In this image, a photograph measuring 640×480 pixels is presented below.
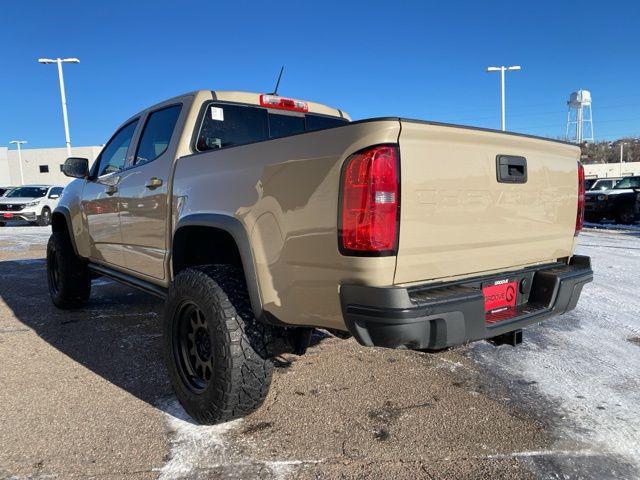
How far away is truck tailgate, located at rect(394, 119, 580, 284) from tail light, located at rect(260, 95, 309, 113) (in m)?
1.96

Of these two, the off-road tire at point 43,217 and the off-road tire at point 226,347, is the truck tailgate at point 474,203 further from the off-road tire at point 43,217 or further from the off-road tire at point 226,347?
the off-road tire at point 43,217

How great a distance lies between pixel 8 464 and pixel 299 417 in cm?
148

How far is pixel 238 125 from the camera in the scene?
3621 mm

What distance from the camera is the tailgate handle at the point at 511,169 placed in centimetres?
246

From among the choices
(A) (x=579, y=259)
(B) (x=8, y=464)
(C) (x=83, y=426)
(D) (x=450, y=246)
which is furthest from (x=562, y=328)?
(B) (x=8, y=464)

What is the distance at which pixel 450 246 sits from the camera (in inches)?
90.0

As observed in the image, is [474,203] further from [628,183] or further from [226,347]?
[628,183]

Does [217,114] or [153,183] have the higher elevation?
[217,114]

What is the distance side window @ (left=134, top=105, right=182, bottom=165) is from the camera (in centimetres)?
359

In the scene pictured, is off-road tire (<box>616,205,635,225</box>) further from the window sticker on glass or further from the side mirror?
the side mirror

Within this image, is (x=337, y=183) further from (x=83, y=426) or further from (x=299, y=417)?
(x=83, y=426)

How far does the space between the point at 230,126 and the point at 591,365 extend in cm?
315

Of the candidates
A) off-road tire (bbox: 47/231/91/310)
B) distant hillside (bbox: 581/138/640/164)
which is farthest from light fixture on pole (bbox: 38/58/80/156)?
distant hillside (bbox: 581/138/640/164)

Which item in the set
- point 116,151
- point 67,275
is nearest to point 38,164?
point 67,275
